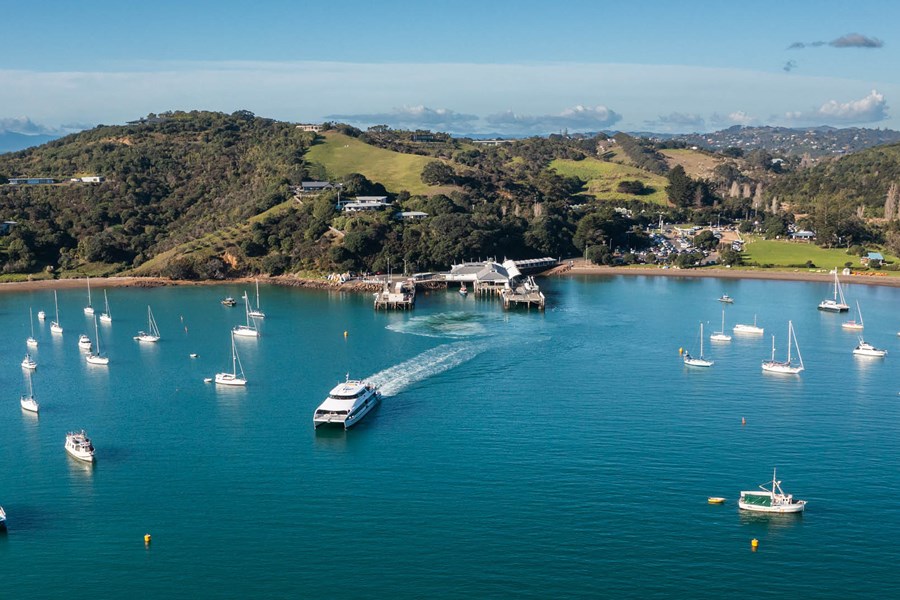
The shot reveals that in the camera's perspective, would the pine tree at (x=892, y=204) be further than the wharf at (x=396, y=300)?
Yes

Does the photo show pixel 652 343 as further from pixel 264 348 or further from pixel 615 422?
pixel 264 348

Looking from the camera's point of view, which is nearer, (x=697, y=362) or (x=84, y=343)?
(x=697, y=362)

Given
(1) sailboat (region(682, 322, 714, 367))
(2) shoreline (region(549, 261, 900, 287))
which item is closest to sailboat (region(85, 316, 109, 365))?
(1) sailboat (region(682, 322, 714, 367))

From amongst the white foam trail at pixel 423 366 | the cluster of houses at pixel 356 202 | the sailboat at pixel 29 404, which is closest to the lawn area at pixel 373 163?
the cluster of houses at pixel 356 202

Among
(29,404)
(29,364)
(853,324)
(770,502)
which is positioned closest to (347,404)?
(29,404)

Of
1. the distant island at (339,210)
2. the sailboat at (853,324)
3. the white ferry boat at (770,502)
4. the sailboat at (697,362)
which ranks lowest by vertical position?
the white ferry boat at (770,502)

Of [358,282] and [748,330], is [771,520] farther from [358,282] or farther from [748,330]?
[358,282]

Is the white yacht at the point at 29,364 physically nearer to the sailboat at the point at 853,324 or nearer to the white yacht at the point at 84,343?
the white yacht at the point at 84,343
